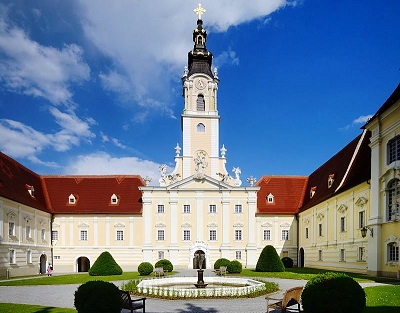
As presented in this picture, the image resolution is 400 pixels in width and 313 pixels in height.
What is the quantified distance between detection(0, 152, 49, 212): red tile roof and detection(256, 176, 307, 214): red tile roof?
2394 cm

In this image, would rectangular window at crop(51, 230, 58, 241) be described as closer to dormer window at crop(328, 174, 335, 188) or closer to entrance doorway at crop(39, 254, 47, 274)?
entrance doorway at crop(39, 254, 47, 274)

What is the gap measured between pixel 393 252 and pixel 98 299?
59.9ft

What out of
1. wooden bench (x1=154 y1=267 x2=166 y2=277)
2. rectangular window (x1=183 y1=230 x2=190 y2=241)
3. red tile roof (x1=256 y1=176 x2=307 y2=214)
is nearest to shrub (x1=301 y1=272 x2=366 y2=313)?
wooden bench (x1=154 y1=267 x2=166 y2=277)

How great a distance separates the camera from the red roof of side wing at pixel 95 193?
41062mm

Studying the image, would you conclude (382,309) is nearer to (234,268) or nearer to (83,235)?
(234,268)

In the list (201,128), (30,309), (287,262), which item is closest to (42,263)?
(201,128)

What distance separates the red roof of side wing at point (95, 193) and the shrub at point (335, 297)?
33.0 meters

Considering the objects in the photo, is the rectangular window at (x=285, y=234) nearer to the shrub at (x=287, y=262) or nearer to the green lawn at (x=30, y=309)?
the shrub at (x=287, y=262)

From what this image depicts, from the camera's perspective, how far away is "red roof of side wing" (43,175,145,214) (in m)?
41.1

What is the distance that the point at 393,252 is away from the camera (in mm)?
21203

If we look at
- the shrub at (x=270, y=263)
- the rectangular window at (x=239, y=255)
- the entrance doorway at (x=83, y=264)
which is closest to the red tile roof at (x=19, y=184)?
the entrance doorway at (x=83, y=264)

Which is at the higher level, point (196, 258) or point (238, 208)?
point (238, 208)

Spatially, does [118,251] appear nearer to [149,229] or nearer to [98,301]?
[149,229]

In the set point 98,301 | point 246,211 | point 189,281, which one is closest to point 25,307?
point 98,301
